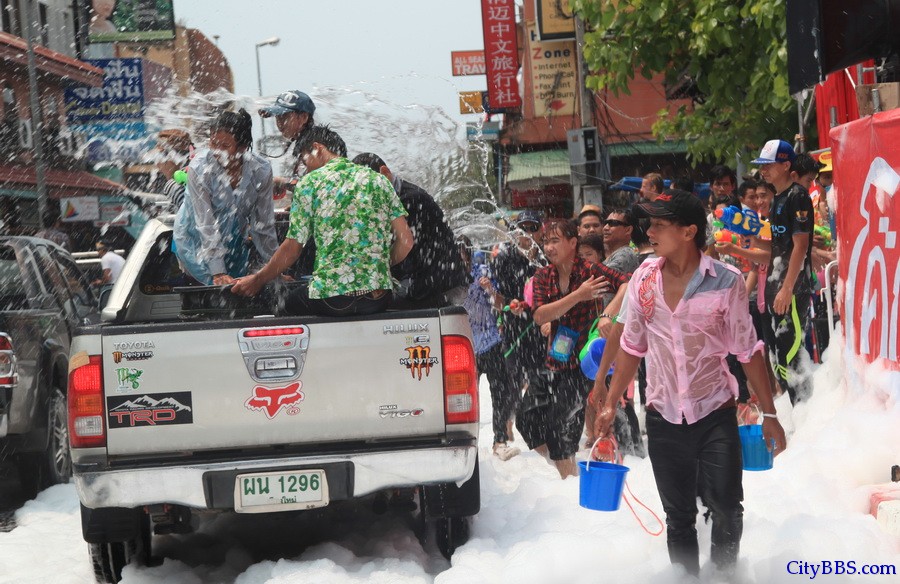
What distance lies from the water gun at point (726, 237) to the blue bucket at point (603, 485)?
3.85 metres

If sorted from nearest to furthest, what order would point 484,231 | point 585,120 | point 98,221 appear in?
point 484,231, point 585,120, point 98,221

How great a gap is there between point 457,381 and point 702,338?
1.25 m

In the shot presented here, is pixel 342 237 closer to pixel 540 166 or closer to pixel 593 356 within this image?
pixel 593 356

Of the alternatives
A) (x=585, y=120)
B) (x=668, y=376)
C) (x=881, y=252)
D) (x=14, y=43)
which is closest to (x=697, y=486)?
(x=668, y=376)

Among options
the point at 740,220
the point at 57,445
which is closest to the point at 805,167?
the point at 740,220

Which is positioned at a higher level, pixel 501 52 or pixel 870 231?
pixel 501 52

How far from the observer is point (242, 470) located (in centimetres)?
541

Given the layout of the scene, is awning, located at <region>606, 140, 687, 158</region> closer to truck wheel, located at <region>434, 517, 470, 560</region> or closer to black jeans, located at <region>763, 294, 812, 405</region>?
black jeans, located at <region>763, 294, 812, 405</region>

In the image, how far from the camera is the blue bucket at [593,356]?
7.04 meters

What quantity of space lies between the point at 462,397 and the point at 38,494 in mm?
4181

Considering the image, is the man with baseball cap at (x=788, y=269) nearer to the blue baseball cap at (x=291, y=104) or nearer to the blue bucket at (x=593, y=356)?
the blue bucket at (x=593, y=356)

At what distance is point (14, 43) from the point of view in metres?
34.7

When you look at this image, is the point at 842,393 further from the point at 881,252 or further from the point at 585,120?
the point at 585,120

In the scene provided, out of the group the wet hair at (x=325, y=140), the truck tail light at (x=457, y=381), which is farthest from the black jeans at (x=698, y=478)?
the wet hair at (x=325, y=140)
